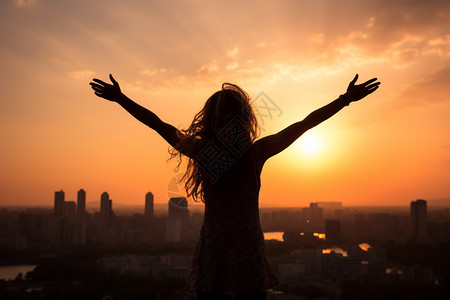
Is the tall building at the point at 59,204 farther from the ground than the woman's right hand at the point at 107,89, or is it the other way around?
the woman's right hand at the point at 107,89

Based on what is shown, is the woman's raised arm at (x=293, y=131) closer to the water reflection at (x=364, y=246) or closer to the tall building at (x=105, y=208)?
the water reflection at (x=364, y=246)

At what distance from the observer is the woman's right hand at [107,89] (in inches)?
46.2

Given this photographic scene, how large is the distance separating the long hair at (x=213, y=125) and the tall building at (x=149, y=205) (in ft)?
110

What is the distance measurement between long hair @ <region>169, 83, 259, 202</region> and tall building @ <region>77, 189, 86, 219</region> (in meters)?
35.8

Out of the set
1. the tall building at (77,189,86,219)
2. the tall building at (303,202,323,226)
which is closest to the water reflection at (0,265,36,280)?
the tall building at (77,189,86,219)

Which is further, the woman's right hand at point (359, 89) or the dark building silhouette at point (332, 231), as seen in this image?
the dark building silhouette at point (332, 231)

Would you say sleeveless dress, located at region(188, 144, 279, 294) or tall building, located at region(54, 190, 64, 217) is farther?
tall building, located at region(54, 190, 64, 217)

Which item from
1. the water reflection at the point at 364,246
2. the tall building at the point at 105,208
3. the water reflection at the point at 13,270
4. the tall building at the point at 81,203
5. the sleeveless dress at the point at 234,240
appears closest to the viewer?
the sleeveless dress at the point at 234,240

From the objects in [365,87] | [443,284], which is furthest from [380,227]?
[365,87]

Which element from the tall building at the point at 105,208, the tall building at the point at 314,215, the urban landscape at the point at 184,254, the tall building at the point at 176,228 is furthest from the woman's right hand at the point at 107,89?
the tall building at the point at 105,208

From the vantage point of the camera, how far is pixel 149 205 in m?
34.9

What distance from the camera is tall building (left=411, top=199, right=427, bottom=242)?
1065 inches

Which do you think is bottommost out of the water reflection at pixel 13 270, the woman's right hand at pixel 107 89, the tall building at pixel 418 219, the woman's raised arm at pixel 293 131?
the water reflection at pixel 13 270

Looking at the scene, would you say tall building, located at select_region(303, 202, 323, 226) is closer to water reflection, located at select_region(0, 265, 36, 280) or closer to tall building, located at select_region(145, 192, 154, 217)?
tall building, located at select_region(145, 192, 154, 217)
